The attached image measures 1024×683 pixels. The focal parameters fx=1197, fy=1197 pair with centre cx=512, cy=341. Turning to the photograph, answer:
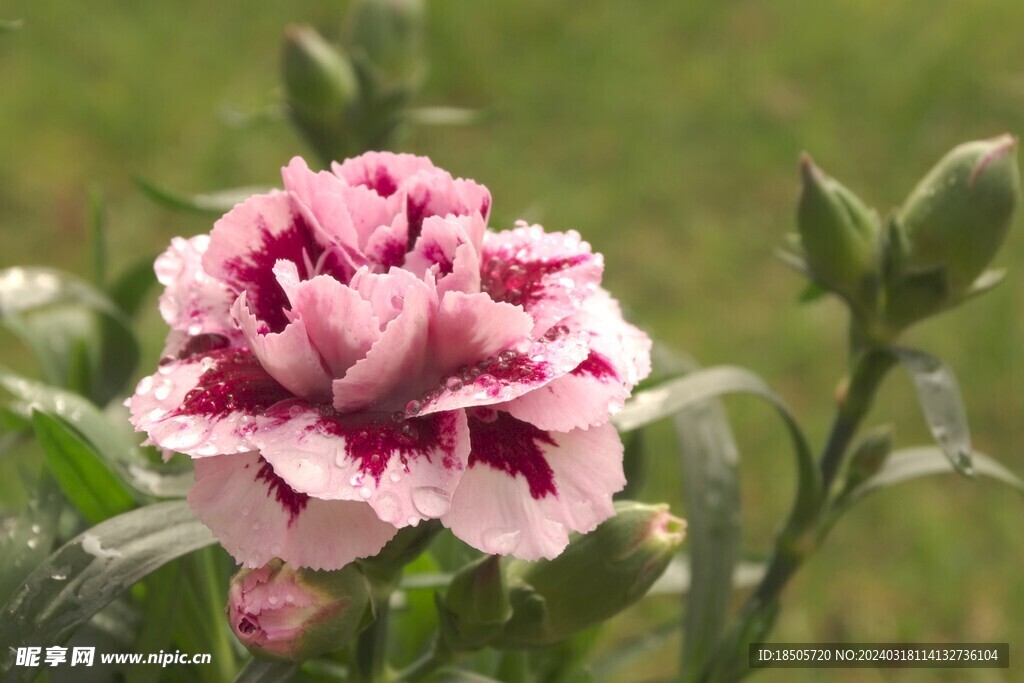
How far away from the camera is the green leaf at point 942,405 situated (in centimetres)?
68

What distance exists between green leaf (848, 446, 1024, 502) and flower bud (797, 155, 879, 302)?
142 millimetres

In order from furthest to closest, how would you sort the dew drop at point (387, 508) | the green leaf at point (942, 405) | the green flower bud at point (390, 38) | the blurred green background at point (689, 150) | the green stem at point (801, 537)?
the blurred green background at point (689, 150) < the green flower bud at point (390, 38) < the green stem at point (801, 537) < the green leaf at point (942, 405) < the dew drop at point (387, 508)

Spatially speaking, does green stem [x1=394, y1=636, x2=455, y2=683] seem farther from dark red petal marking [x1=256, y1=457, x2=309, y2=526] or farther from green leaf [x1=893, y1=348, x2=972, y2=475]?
green leaf [x1=893, y1=348, x2=972, y2=475]

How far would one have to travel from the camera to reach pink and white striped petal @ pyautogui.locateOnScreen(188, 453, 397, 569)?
0.49m

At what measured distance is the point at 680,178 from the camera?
2.25 m

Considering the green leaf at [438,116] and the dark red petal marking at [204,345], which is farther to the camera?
the green leaf at [438,116]

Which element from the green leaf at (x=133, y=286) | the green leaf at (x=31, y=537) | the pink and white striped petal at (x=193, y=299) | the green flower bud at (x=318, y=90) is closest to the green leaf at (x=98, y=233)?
the green leaf at (x=133, y=286)

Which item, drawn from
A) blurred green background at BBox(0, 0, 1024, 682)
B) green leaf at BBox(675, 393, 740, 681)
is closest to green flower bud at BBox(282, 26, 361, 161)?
green leaf at BBox(675, 393, 740, 681)

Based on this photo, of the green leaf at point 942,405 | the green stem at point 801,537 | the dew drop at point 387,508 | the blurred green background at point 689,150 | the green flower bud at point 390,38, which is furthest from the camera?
the blurred green background at point 689,150

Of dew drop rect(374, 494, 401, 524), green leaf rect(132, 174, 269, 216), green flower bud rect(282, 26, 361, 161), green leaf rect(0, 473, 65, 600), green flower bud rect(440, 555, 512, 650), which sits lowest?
green flower bud rect(440, 555, 512, 650)

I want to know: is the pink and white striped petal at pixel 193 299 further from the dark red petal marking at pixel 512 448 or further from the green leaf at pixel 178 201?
the green leaf at pixel 178 201

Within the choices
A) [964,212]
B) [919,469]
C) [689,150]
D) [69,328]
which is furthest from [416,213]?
[689,150]

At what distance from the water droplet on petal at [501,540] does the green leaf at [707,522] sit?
1.19 ft

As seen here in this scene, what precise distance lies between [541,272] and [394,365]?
101 mm
